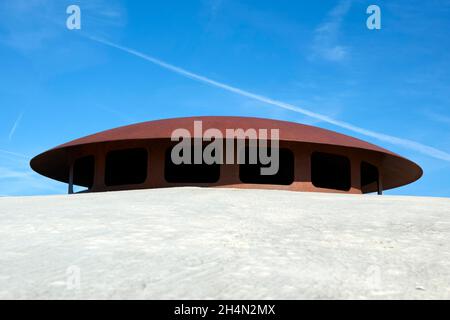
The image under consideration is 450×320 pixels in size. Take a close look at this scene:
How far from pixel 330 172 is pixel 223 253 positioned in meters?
18.9

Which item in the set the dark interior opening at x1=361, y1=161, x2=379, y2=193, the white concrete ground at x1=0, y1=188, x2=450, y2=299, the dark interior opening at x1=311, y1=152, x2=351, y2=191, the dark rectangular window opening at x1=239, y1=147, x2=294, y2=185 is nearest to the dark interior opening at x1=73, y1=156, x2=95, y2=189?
the dark rectangular window opening at x1=239, y1=147, x2=294, y2=185

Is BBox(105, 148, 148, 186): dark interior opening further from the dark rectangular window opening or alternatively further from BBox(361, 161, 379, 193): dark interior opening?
BBox(361, 161, 379, 193): dark interior opening

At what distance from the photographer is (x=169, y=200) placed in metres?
12.3

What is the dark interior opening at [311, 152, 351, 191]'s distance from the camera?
22.8 metres

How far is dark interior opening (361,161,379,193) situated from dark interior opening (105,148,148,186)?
913 cm

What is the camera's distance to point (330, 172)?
974 inches

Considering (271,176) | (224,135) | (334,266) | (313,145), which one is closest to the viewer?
(334,266)

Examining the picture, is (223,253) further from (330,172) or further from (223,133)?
(330,172)

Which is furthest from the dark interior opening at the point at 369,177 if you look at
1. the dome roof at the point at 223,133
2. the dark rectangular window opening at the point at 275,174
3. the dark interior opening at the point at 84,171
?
the dark interior opening at the point at 84,171

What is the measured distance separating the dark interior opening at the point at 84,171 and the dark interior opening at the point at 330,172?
9.41 meters
